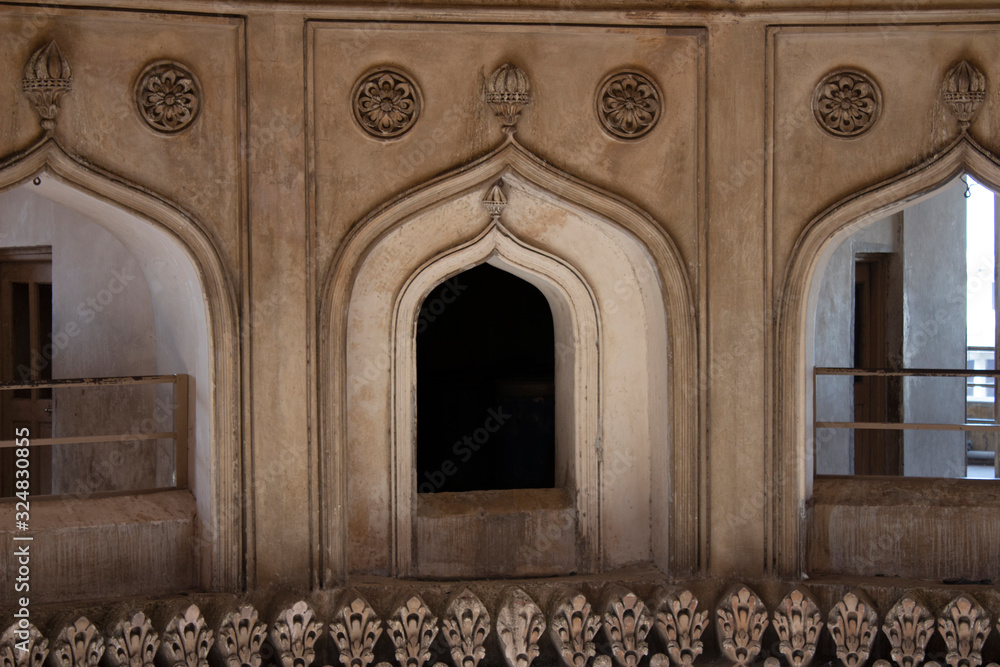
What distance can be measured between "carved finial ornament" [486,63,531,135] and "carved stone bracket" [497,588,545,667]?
7.39 feet

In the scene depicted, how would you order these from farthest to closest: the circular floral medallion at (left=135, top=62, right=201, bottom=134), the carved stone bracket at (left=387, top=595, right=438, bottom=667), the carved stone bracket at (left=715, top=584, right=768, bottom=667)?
the carved stone bracket at (left=715, top=584, right=768, bottom=667) → the carved stone bracket at (left=387, top=595, right=438, bottom=667) → the circular floral medallion at (left=135, top=62, right=201, bottom=134)

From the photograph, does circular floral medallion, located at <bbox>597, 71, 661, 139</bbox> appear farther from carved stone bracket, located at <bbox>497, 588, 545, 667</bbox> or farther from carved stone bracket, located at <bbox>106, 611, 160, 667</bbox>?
carved stone bracket, located at <bbox>106, 611, 160, 667</bbox>

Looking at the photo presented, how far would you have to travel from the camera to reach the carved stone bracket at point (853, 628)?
4.65 m

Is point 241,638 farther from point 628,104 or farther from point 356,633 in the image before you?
point 628,104

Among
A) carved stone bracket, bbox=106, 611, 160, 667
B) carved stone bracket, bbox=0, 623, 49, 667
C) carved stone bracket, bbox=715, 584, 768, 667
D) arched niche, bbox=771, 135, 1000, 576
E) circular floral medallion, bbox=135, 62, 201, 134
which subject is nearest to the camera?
carved stone bracket, bbox=0, 623, 49, 667

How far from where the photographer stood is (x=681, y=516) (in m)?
4.89

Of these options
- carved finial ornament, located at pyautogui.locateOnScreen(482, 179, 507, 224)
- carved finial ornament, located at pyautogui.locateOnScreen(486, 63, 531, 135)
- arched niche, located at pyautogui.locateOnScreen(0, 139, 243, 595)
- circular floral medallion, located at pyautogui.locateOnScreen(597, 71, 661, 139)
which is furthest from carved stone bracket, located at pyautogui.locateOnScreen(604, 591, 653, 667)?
carved finial ornament, located at pyautogui.locateOnScreen(486, 63, 531, 135)

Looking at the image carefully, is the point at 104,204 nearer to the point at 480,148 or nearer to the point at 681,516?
the point at 480,148

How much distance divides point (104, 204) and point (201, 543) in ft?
5.28

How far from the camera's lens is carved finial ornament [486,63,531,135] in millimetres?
4637

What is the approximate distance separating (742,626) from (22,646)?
3119mm

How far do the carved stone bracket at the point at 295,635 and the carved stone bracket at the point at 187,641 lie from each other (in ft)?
0.95

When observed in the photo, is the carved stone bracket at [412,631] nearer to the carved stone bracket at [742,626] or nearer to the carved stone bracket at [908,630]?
the carved stone bracket at [742,626]

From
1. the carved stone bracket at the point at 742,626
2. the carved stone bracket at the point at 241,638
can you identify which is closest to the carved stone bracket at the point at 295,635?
the carved stone bracket at the point at 241,638
